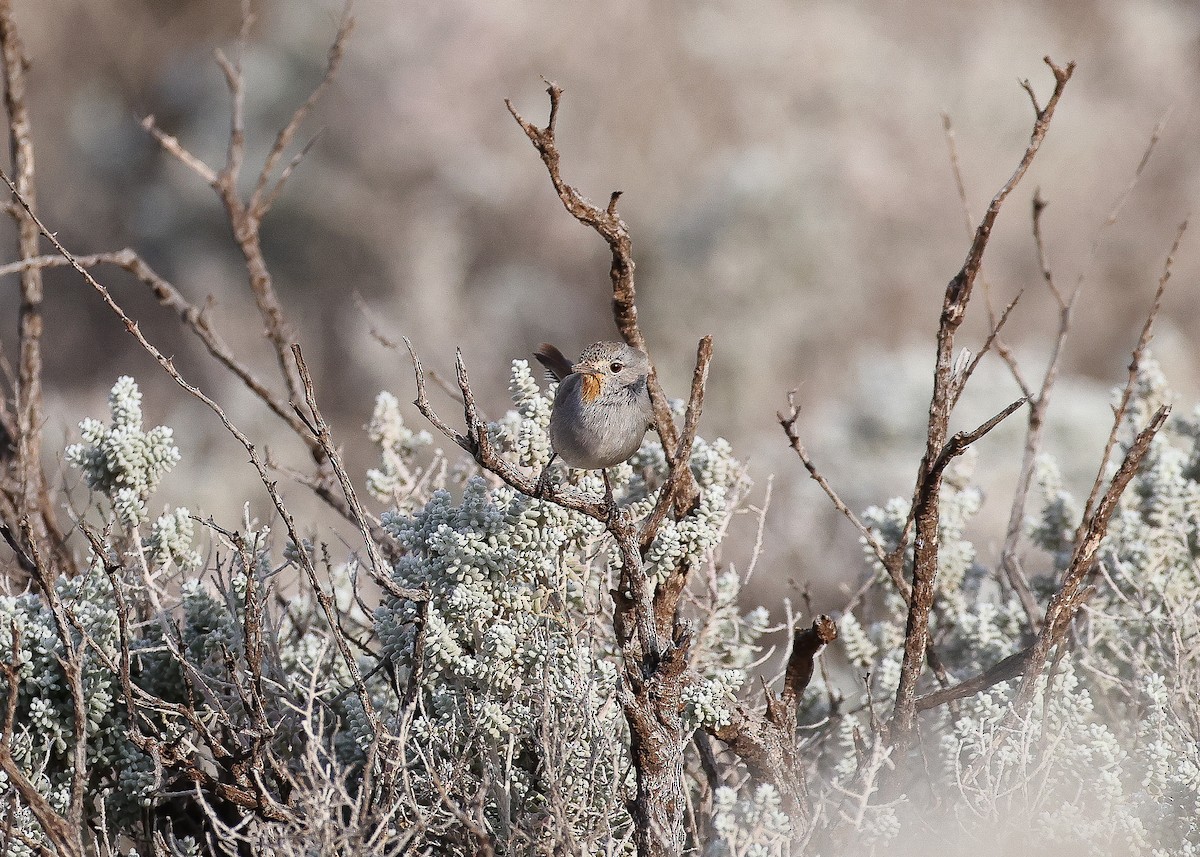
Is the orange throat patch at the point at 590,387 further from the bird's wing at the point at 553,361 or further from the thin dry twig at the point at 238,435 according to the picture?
the thin dry twig at the point at 238,435

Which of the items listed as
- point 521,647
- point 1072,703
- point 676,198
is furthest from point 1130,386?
point 676,198

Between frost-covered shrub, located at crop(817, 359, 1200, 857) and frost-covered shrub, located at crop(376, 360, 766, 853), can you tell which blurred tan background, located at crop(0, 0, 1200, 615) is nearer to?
frost-covered shrub, located at crop(817, 359, 1200, 857)

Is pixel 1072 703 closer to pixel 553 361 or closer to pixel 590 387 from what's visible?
pixel 590 387

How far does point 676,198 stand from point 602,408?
25.5 feet

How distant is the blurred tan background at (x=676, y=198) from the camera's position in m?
9.46

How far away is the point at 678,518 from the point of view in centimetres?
269

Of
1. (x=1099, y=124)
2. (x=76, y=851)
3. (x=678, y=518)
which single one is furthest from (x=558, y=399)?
(x=1099, y=124)

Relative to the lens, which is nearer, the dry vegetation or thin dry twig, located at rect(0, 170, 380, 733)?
thin dry twig, located at rect(0, 170, 380, 733)

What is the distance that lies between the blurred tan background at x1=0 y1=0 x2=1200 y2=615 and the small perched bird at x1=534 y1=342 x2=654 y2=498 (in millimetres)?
6609

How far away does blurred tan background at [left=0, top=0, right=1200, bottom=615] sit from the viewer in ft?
31.0

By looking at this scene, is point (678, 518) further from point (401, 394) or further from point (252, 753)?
point (401, 394)

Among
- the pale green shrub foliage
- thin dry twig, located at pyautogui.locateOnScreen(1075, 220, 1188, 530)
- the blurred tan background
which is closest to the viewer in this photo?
the pale green shrub foliage

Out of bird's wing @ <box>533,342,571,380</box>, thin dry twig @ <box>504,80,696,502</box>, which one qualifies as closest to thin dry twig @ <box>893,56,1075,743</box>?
thin dry twig @ <box>504,80,696,502</box>

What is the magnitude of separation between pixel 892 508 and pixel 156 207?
29.5 ft
